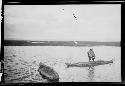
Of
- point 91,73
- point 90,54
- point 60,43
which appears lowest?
point 91,73

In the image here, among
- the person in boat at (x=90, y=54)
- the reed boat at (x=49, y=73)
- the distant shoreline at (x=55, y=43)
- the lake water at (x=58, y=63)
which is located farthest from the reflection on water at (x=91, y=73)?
the reed boat at (x=49, y=73)

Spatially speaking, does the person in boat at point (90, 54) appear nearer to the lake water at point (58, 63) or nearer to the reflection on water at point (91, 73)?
the lake water at point (58, 63)

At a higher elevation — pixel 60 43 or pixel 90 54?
pixel 60 43

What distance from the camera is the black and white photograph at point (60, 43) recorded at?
140 inches

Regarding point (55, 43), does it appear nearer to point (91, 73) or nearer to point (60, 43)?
point (60, 43)

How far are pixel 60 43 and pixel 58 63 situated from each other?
0.30 metres

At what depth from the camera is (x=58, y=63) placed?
356cm

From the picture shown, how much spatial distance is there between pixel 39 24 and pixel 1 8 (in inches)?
23.4

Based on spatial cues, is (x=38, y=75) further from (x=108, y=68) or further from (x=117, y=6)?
(x=117, y=6)

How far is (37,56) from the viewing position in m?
3.57

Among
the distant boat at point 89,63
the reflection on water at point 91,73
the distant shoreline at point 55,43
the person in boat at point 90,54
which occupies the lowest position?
the reflection on water at point 91,73

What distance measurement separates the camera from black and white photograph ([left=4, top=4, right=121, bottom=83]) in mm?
3562

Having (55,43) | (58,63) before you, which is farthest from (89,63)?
(55,43)

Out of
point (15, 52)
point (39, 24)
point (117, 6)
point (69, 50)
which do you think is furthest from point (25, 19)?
point (117, 6)
